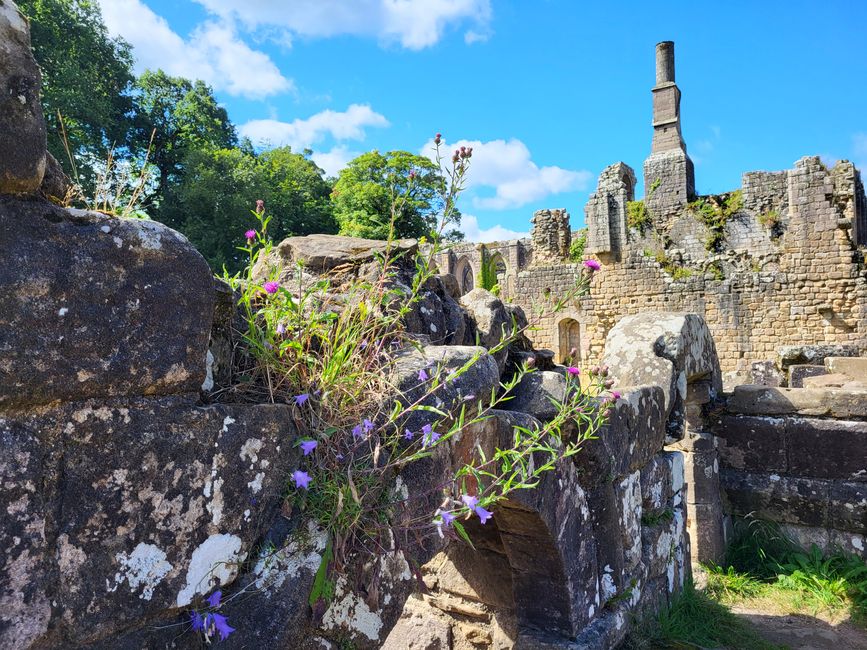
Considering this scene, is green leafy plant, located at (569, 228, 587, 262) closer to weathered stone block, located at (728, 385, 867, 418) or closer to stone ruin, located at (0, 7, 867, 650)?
weathered stone block, located at (728, 385, 867, 418)

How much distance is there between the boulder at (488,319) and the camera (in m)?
2.84

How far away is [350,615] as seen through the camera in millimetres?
1570

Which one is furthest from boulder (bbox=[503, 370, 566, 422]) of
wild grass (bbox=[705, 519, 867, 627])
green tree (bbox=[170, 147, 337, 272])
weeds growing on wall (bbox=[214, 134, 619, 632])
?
green tree (bbox=[170, 147, 337, 272])

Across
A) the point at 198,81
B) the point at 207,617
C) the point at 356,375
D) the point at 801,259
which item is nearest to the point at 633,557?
the point at 356,375

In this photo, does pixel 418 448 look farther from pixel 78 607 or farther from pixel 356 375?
pixel 78 607

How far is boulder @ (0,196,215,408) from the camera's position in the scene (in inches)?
41.8

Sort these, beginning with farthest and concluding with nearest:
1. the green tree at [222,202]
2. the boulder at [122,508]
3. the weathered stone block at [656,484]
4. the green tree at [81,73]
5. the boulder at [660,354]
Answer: the green tree at [222,202]
the green tree at [81,73]
the boulder at [660,354]
the weathered stone block at [656,484]
the boulder at [122,508]

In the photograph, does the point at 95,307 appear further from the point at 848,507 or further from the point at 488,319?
the point at 848,507

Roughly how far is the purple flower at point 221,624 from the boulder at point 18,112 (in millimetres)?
892

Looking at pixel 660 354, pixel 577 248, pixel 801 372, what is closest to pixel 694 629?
pixel 660 354

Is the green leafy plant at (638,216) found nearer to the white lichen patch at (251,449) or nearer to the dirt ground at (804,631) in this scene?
the dirt ground at (804,631)

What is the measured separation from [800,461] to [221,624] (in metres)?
5.12

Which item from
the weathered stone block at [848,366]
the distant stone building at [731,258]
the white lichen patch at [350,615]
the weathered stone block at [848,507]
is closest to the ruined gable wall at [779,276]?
the distant stone building at [731,258]

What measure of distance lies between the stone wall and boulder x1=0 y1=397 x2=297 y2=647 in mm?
4921
